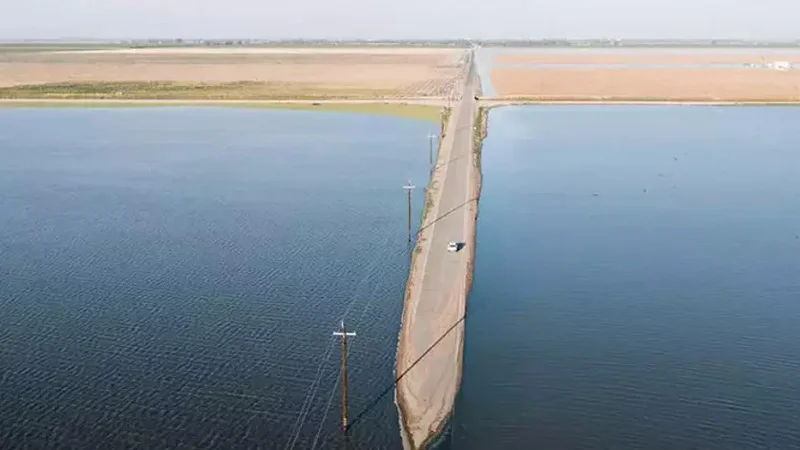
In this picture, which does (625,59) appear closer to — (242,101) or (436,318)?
(242,101)

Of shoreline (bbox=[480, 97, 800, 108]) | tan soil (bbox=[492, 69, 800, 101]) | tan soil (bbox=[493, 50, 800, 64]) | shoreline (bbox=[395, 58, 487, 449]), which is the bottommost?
shoreline (bbox=[395, 58, 487, 449])

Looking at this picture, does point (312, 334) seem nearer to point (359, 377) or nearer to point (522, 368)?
point (359, 377)

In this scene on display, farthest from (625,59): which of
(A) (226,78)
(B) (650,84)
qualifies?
(A) (226,78)

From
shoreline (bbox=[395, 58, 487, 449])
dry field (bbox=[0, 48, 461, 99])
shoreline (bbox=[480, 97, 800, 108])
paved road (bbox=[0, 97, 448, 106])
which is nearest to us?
shoreline (bbox=[395, 58, 487, 449])

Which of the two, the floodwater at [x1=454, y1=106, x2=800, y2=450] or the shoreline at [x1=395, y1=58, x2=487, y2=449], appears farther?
the floodwater at [x1=454, y1=106, x2=800, y2=450]

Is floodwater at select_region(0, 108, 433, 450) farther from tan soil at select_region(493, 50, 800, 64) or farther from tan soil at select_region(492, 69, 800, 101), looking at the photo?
tan soil at select_region(493, 50, 800, 64)

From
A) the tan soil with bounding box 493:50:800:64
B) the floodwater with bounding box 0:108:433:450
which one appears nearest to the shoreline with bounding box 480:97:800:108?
the floodwater with bounding box 0:108:433:450
